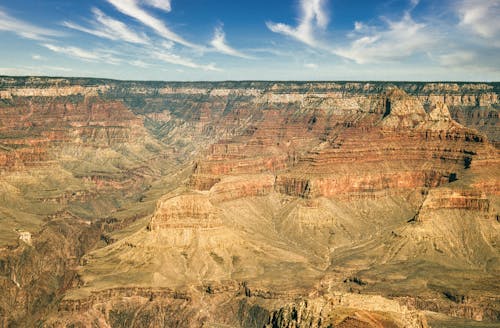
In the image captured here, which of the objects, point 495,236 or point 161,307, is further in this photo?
point 495,236

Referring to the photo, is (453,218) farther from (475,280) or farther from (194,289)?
(194,289)

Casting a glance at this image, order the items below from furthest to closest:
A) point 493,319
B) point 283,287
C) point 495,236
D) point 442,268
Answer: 1. point 495,236
2. point 442,268
3. point 283,287
4. point 493,319

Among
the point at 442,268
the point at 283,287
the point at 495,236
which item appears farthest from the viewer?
the point at 495,236

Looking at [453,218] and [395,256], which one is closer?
[395,256]

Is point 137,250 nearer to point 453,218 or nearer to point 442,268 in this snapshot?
point 442,268

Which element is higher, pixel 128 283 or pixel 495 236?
pixel 495 236

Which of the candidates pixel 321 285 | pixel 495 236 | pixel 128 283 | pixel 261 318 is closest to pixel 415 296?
pixel 321 285

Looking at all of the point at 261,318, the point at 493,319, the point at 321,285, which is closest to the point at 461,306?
the point at 493,319

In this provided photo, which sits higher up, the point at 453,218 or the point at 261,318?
the point at 453,218

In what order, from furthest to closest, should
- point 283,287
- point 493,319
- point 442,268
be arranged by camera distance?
point 442,268
point 283,287
point 493,319
